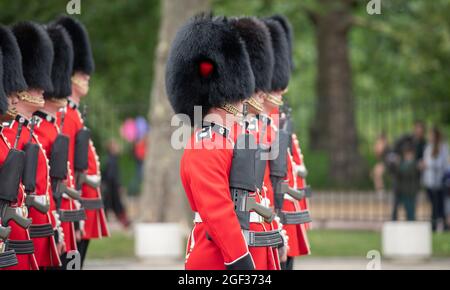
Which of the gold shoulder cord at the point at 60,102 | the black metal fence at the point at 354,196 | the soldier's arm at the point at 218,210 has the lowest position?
the black metal fence at the point at 354,196

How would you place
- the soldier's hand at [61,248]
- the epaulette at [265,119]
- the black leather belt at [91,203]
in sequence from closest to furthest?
the epaulette at [265,119], the soldier's hand at [61,248], the black leather belt at [91,203]

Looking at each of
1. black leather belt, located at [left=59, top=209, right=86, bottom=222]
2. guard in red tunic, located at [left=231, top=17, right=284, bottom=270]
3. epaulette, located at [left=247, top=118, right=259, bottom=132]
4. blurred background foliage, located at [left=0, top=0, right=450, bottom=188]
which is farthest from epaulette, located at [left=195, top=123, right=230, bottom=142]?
blurred background foliage, located at [left=0, top=0, right=450, bottom=188]

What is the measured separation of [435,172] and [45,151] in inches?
371

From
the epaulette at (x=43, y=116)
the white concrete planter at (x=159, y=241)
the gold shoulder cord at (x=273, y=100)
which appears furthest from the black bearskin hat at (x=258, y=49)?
the white concrete planter at (x=159, y=241)

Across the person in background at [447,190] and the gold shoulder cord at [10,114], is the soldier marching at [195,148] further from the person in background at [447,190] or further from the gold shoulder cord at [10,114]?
the person in background at [447,190]

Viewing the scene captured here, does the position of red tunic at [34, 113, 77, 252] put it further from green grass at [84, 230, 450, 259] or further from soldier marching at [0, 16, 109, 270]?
green grass at [84, 230, 450, 259]

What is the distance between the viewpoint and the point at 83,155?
8984 millimetres

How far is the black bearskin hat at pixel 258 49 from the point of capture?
758 centimetres

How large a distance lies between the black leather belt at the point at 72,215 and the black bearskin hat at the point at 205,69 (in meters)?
2.38

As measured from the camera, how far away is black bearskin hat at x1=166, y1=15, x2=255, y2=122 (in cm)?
632

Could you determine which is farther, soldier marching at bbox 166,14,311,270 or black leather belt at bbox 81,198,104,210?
black leather belt at bbox 81,198,104,210

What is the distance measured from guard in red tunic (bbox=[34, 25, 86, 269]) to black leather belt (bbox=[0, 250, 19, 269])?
182 centimetres
